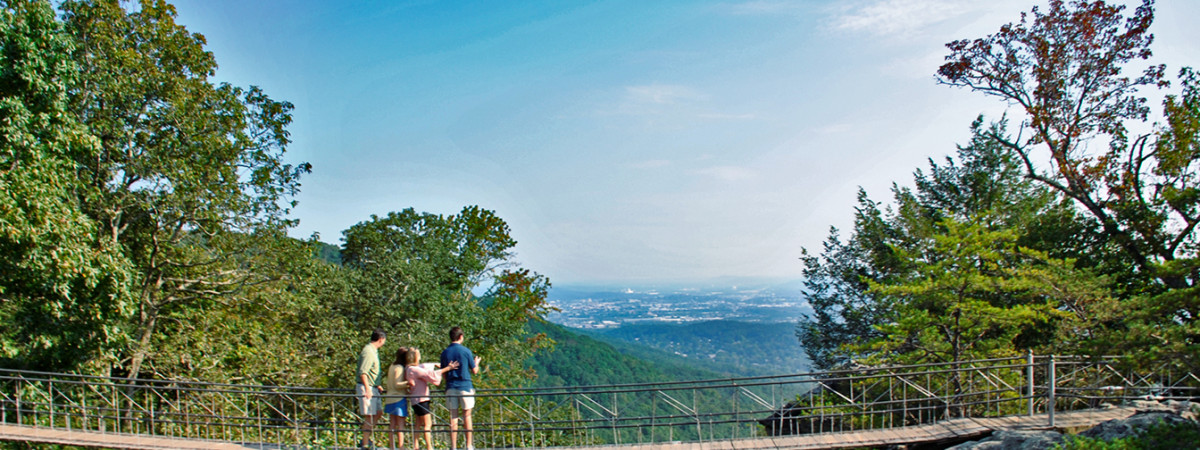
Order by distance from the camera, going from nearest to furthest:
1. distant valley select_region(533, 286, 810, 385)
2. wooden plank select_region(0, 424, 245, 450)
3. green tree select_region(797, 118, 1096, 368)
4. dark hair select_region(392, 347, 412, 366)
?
dark hair select_region(392, 347, 412, 366)
wooden plank select_region(0, 424, 245, 450)
green tree select_region(797, 118, 1096, 368)
distant valley select_region(533, 286, 810, 385)

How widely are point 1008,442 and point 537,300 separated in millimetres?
19756

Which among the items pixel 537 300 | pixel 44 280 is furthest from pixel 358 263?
pixel 44 280

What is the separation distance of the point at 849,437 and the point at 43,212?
38.8 feet

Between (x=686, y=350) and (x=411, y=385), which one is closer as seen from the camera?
(x=411, y=385)

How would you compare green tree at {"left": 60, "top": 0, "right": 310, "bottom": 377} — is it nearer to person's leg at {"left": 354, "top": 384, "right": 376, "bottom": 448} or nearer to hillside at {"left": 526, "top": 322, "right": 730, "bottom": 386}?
person's leg at {"left": 354, "top": 384, "right": 376, "bottom": 448}

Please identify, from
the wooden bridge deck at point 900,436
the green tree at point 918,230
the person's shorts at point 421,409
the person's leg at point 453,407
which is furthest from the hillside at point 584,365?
the person's leg at point 453,407

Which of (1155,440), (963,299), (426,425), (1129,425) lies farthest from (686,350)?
(1155,440)

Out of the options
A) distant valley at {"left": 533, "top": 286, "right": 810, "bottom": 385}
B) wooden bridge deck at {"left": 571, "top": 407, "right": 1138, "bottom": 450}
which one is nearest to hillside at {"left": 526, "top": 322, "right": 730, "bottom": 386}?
distant valley at {"left": 533, "top": 286, "right": 810, "bottom": 385}

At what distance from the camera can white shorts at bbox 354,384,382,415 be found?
7.05 m

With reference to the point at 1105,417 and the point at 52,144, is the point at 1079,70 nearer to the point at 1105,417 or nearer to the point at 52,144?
the point at 1105,417

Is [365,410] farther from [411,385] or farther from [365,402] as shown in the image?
[411,385]

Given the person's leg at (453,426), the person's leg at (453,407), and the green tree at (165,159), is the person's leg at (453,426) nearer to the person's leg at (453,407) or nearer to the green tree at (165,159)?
the person's leg at (453,407)

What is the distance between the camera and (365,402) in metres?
7.15

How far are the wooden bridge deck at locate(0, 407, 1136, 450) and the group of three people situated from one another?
1768mm
